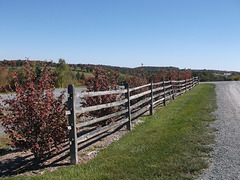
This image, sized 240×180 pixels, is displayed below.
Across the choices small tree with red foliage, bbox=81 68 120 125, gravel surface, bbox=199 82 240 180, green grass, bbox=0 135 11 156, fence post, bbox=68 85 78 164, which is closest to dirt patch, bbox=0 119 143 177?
green grass, bbox=0 135 11 156

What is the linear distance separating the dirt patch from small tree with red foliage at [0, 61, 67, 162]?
0.96 ft

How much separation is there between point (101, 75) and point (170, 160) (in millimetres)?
4266

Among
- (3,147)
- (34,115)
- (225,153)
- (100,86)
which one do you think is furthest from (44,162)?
(225,153)

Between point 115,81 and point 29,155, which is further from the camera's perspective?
point 115,81

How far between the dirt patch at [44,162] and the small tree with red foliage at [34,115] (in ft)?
0.96

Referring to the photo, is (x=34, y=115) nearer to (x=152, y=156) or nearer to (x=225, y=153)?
(x=152, y=156)

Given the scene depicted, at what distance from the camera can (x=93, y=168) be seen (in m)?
4.40

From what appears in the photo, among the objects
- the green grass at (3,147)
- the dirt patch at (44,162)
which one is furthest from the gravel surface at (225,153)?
the green grass at (3,147)

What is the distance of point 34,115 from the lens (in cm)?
475

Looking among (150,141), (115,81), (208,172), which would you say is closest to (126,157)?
(150,141)

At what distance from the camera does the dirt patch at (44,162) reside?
474 centimetres

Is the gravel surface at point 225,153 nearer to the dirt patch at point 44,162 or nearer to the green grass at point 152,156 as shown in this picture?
the green grass at point 152,156

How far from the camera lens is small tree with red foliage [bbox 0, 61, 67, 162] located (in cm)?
471

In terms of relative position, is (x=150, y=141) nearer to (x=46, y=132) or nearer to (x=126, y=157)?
(x=126, y=157)
